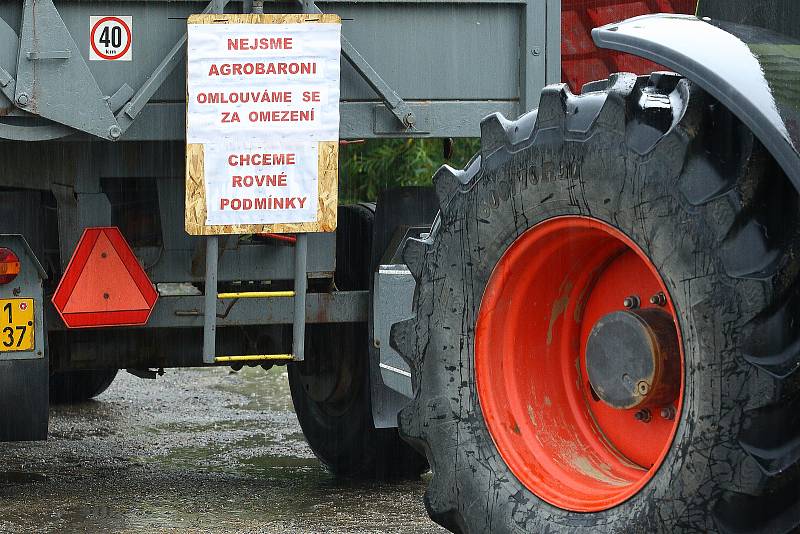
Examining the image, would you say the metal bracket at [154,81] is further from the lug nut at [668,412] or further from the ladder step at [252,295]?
the lug nut at [668,412]

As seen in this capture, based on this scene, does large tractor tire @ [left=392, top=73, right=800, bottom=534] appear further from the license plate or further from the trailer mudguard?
the license plate

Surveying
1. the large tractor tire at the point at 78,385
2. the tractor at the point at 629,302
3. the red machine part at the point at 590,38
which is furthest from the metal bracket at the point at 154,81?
the large tractor tire at the point at 78,385

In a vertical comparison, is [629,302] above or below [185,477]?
above

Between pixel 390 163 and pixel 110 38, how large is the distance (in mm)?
5790

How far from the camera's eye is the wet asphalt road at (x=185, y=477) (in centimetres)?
531

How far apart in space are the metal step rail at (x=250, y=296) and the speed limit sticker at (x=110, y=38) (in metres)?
0.69

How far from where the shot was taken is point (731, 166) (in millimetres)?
2826

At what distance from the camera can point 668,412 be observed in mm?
3131

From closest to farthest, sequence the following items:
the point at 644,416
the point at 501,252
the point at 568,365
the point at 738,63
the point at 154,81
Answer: the point at 738,63, the point at 644,416, the point at 501,252, the point at 568,365, the point at 154,81

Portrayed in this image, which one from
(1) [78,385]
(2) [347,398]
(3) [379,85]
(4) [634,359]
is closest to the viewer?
(4) [634,359]

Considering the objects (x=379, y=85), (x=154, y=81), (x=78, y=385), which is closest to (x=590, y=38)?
(x=379, y=85)

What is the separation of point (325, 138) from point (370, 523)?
1.45 metres

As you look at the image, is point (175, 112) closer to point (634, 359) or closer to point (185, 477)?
point (185, 477)

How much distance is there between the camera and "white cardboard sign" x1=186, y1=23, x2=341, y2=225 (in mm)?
4715
